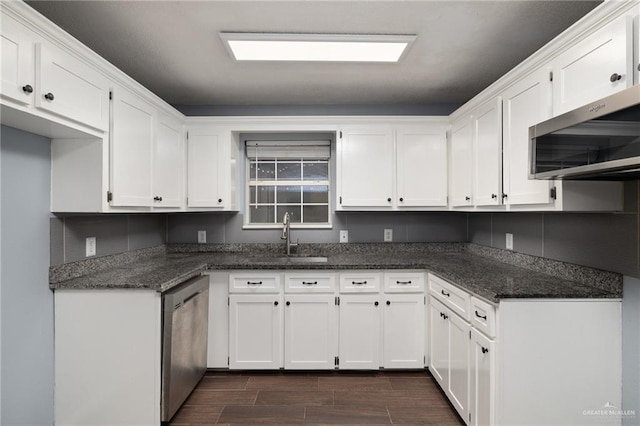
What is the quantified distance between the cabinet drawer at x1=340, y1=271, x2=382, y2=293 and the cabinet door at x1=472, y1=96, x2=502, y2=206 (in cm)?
99

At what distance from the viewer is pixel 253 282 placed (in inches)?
97.6

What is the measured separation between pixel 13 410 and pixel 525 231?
332 centimetres

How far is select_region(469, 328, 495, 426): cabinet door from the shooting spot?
157cm

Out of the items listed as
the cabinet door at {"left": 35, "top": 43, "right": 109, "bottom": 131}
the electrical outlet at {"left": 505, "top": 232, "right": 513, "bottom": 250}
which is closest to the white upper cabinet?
the cabinet door at {"left": 35, "top": 43, "right": 109, "bottom": 131}

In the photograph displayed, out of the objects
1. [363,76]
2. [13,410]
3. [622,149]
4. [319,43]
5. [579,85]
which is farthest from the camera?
[363,76]

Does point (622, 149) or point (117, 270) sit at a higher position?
point (622, 149)

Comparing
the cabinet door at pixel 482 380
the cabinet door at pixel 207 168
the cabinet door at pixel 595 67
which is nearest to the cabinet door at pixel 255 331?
the cabinet door at pixel 207 168

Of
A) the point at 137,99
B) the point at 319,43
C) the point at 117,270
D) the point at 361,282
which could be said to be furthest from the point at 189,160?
the point at 361,282

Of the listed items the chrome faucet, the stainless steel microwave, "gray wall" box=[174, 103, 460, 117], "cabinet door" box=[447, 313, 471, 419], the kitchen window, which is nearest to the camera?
the stainless steel microwave

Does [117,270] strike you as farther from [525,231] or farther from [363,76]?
[525,231]

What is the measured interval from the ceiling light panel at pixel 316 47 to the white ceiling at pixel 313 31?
43 millimetres

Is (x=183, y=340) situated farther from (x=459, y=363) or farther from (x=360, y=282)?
(x=459, y=363)

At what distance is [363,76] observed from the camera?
Answer: 244cm

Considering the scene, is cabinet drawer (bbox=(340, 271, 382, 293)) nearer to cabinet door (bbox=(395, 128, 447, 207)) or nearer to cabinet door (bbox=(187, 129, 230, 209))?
cabinet door (bbox=(395, 128, 447, 207))
